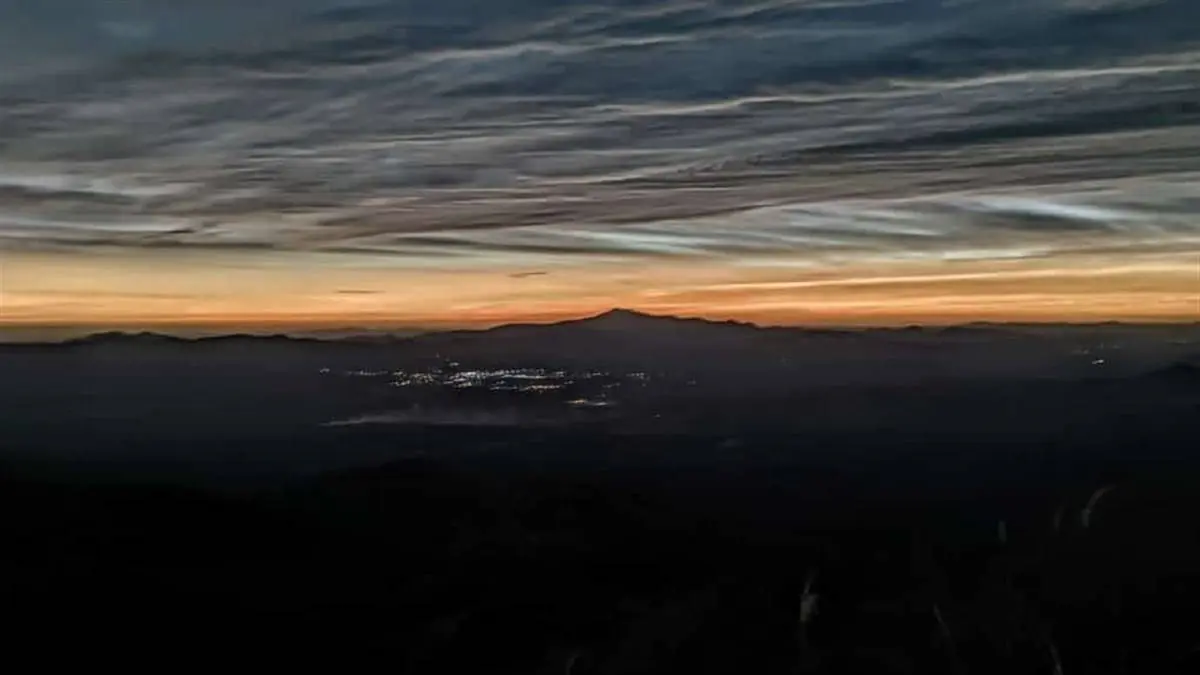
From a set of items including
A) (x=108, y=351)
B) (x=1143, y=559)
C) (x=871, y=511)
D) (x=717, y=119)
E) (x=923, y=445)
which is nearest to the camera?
(x=717, y=119)

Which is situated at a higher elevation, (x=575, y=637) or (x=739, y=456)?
(x=739, y=456)

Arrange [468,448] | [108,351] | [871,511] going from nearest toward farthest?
[871,511]
[108,351]
[468,448]

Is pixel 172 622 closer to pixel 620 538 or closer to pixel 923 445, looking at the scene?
pixel 620 538

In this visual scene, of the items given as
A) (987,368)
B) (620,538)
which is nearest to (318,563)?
(620,538)

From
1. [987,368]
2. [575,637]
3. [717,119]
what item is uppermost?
[717,119]

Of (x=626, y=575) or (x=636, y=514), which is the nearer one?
(x=626, y=575)

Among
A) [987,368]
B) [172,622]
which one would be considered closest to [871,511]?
[987,368]

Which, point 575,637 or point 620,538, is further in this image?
point 620,538
